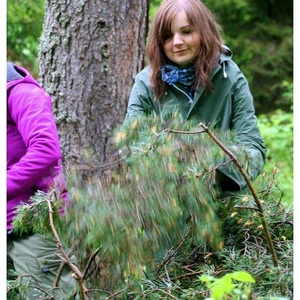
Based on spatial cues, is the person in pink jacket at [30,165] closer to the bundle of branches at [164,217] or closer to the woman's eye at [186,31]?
the bundle of branches at [164,217]

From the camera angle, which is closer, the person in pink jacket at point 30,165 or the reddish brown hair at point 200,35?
the person in pink jacket at point 30,165

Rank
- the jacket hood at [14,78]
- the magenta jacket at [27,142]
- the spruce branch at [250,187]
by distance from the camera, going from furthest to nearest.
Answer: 1. the jacket hood at [14,78]
2. the magenta jacket at [27,142]
3. the spruce branch at [250,187]

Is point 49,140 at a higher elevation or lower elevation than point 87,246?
higher

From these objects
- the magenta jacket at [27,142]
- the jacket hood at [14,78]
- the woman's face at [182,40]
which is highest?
the woman's face at [182,40]

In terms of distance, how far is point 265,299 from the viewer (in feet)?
6.94

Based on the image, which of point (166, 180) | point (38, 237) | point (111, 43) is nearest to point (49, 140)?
point (38, 237)

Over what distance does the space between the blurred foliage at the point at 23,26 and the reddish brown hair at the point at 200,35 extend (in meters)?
6.25

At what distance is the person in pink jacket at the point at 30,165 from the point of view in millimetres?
2812

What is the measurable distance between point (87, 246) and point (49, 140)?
0.60 meters

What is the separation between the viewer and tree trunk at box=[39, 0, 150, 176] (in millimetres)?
4195

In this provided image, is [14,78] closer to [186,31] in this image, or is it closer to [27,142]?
[27,142]

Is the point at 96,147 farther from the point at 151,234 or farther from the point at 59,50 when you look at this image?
the point at 151,234

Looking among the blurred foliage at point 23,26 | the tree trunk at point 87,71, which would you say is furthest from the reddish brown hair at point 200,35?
the blurred foliage at point 23,26

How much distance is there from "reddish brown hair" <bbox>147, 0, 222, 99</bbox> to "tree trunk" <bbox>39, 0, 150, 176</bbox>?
1087 mm
